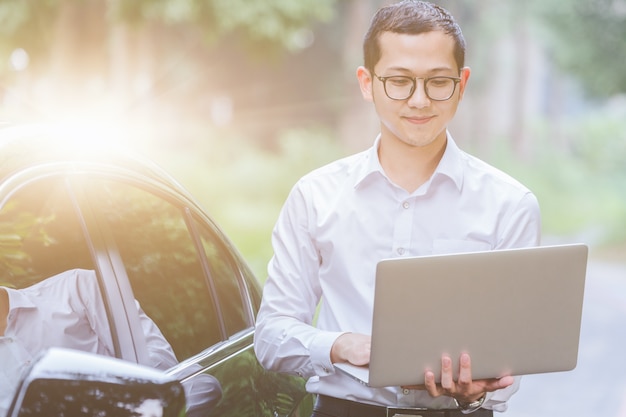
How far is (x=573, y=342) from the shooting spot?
2582 millimetres

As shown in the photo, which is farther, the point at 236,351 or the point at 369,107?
the point at 369,107

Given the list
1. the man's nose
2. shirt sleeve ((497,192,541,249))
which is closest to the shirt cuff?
shirt sleeve ((497,192,541,249))

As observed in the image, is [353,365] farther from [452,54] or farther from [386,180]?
[452,54]

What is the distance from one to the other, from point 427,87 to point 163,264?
817 millimetres

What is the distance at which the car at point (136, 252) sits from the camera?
7.17 ft

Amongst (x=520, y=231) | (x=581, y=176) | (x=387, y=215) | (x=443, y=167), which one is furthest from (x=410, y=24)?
(x=581, y=176)

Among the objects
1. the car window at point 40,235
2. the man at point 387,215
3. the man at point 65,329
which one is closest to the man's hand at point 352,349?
the man at point 387,215

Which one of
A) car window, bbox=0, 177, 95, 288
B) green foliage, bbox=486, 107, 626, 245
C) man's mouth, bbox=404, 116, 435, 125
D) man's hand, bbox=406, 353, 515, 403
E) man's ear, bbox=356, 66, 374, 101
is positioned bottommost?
man's hand, bbox=406, 353, 515, 403

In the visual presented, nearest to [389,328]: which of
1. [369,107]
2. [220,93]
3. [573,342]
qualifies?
[573,342]

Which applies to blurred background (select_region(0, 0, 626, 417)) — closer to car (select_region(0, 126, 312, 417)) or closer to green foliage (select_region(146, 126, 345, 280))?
green foliage (select_region(146, 126, 345, 280))

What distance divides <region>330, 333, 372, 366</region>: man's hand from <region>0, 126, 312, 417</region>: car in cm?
25

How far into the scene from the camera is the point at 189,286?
113 inches

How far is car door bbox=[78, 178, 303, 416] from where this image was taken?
8.27 feet

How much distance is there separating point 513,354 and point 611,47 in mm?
18779
